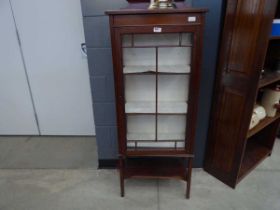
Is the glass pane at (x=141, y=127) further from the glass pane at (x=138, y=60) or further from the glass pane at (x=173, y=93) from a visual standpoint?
the glass pane at (x=138, y=60)

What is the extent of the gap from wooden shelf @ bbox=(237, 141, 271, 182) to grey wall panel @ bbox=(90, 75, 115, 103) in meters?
1.26

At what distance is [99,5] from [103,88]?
61 centimetres

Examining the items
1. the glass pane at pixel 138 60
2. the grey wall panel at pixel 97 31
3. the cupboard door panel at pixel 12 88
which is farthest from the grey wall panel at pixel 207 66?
the cupboard door panel at pixel 12 88

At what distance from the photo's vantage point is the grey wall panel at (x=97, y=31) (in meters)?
1.59

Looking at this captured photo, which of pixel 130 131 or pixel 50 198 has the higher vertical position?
pixel 130 131

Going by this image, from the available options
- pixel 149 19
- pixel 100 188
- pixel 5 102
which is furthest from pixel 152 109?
pixel 5 102

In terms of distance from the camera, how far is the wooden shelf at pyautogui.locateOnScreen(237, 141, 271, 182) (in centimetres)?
191

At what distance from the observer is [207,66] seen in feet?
5.50

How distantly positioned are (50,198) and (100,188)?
0.39m

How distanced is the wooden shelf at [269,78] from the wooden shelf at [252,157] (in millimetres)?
760

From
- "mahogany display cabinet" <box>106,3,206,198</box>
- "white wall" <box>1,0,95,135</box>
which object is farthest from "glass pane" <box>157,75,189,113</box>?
"white wall" <box>1,0,95,135</box>

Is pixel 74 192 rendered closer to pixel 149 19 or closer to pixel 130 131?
pixel 130 131

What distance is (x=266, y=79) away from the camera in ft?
5.33

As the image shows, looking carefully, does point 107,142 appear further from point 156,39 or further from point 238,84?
point 238,84
